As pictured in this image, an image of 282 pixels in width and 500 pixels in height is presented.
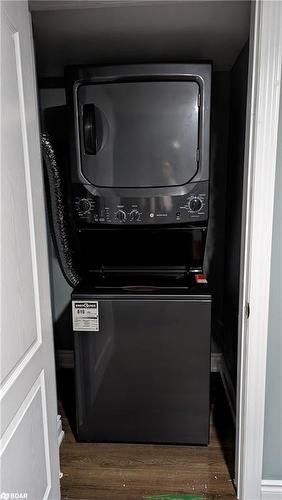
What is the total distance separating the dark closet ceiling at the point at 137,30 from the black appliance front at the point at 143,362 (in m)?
1.17

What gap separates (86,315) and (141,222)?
53 centimetres

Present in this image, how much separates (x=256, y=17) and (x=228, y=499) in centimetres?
182

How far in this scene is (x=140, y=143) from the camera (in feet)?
5.74

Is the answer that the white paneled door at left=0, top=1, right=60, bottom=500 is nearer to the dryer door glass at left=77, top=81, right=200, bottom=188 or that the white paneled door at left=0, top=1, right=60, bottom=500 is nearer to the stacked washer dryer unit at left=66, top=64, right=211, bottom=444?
the stacked washer dryer unit at left=66, top=64, right=211, bottom=444

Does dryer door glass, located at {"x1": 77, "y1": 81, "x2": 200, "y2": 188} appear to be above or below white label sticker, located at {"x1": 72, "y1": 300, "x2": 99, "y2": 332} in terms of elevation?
above

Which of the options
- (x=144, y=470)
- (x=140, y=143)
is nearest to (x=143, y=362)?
(x=144, y=470)

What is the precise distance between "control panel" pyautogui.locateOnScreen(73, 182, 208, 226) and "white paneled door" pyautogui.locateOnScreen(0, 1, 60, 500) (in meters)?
0.56

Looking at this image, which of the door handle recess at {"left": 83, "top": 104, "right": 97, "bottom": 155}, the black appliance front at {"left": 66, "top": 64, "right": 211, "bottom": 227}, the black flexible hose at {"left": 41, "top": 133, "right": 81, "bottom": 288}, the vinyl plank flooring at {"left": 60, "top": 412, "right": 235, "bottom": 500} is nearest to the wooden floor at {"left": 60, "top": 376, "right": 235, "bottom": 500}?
the vinyl plank flooring at {"left": 60, "top": 412, "right": 235, "bottom": 500}

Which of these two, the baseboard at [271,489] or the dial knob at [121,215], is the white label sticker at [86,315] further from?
the baseboard at [271,489]

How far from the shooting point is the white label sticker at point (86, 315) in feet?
5.63

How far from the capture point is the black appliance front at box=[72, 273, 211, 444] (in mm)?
1707

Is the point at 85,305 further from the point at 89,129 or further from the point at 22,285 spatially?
the point at 89,129

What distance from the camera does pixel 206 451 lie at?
178 centimetres

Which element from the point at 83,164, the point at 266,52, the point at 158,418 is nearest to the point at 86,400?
the point at 158,418
